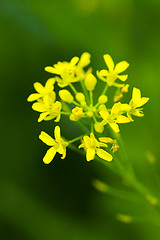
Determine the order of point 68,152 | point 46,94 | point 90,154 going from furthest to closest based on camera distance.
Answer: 1. point 68,152
2. point 46,94
3. point 90,154

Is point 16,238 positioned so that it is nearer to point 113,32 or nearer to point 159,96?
point 159,96

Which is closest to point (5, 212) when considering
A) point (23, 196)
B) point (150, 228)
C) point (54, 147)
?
point (23, 196)

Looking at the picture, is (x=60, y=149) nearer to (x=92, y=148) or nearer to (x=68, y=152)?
(x=92, y=148)

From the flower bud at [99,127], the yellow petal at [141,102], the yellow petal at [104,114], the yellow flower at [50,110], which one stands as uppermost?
the yellow petal at [141,102]

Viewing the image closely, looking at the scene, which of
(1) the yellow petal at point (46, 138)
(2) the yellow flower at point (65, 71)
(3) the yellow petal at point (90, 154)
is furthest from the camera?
(2) the yellow flower at point (65, 71)

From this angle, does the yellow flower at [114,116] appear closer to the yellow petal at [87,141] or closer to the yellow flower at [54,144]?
the yellow petal at [87,141]

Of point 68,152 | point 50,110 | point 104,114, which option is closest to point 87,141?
point 104,114

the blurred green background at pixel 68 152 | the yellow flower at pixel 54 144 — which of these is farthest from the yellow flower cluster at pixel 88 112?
the blurred green background at pixel 68 152

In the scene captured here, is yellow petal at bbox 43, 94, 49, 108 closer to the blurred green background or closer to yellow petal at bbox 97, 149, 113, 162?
yellow petal at bbox 97, 149, 113, 162

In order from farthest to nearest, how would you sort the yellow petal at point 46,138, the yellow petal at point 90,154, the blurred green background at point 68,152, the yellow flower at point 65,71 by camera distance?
the blurred green background at point 68,152 < the yellow flower at point 65,71 < the yellow petal at point 46,138 < the yellow petal at point 90,154
